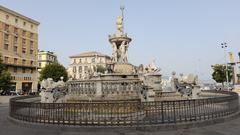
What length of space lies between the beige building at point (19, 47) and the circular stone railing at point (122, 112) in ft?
144

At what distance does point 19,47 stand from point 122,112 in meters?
51.7

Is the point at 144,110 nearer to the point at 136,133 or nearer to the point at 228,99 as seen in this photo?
the point at 136,133

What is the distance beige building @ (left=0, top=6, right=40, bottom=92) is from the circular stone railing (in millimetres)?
43832

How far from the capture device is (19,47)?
5397 centimetres

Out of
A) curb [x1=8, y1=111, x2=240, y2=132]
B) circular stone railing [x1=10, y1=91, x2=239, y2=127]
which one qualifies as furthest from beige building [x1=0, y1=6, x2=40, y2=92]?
curb [x1=8, y1=111, x2=240, y2=132]

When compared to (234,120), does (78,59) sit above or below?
above

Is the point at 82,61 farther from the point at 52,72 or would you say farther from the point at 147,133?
the point at 147,133

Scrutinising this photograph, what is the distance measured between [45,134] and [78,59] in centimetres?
9947

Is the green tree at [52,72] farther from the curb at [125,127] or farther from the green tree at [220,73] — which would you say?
the curb at [125,127]

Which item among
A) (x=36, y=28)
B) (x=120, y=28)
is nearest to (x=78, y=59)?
(x=36, y=28)

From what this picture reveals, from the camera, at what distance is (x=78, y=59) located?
106m

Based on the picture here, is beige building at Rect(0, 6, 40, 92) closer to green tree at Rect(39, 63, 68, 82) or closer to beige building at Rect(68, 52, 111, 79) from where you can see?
green tree at Rect(39, 63, 68, 82)

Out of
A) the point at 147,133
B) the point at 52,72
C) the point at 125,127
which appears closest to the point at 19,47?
the point at 52,72

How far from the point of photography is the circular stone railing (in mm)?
8680
